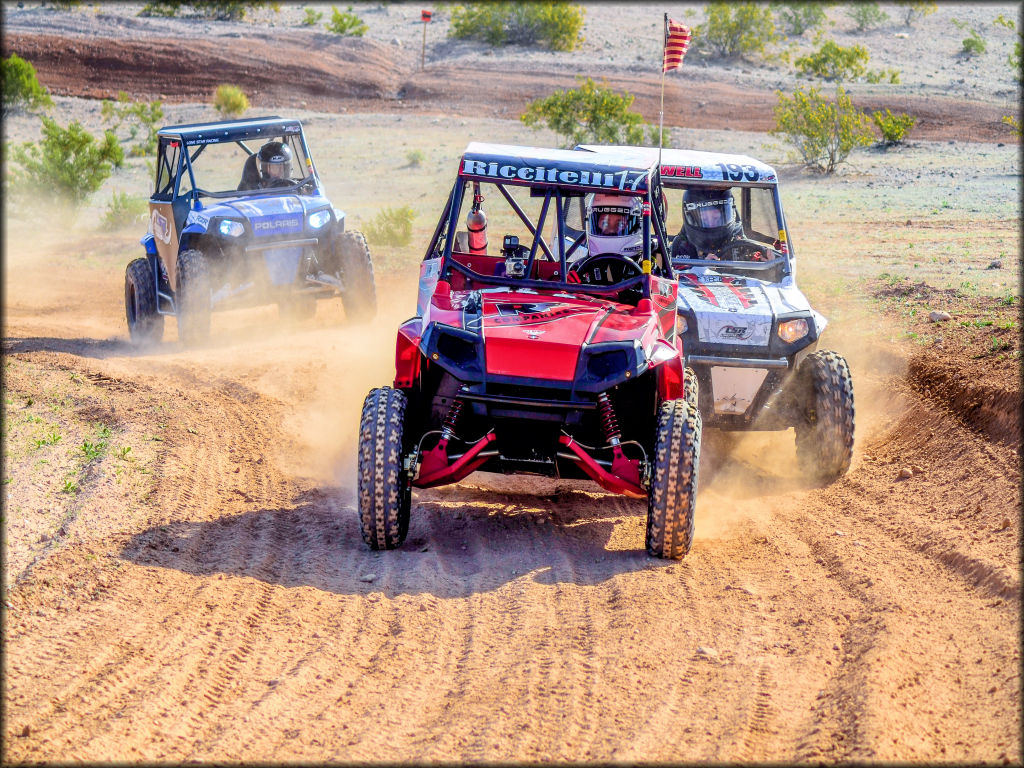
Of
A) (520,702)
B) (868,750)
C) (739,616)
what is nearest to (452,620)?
(520,702)

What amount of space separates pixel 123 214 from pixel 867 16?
3107 centimetres

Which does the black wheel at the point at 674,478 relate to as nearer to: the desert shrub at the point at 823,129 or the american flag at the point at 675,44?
the american flag at the point at 675,44

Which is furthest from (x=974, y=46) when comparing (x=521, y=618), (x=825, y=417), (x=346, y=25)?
(x=521, y=618)

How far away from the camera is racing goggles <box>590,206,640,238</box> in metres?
7.82

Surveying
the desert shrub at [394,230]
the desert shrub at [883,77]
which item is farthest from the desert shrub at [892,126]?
the desert shrub at [394,230]

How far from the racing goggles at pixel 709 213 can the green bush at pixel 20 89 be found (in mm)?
24759

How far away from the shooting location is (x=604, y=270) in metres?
7.30

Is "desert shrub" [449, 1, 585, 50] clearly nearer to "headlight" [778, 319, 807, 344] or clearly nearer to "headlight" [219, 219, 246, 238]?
"headlight" [219, 219, 246, 238]

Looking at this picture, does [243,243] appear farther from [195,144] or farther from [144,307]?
[144,307]

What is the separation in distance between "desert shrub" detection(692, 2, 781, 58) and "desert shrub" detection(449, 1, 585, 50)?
4468 mm

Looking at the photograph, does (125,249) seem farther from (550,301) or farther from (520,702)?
(520,702)

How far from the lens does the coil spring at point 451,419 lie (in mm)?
6203

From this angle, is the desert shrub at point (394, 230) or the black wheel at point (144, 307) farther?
the desert shrub at point (394, 230)

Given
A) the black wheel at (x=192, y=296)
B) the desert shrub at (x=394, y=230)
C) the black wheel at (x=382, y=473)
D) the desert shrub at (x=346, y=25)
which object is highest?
the desert shrub at (x=346, y=25)
